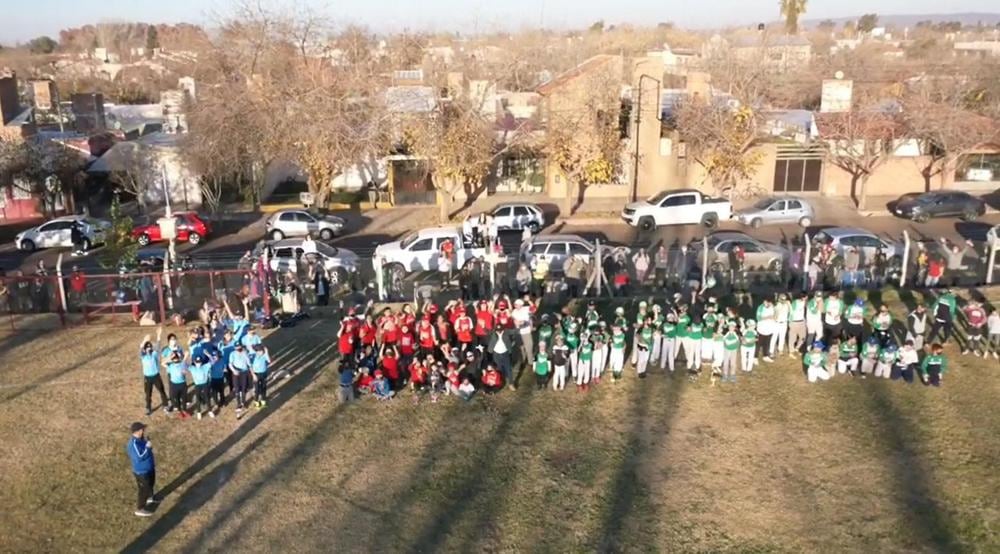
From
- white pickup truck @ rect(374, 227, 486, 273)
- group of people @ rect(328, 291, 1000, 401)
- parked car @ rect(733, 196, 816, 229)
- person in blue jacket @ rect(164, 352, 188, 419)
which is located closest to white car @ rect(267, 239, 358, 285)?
white pickup truck @ rect(374, 227, 486, 273)

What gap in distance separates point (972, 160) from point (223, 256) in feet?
102

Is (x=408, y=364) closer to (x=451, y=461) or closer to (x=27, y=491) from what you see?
(x=451, y=461)

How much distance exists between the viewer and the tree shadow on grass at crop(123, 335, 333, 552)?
1117 centimetres

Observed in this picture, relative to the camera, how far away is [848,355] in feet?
51.9

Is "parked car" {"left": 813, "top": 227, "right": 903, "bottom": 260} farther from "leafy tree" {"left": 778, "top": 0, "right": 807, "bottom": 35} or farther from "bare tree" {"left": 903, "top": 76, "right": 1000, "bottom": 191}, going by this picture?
"leafy tree" {"left": 778, "top": 0, "right": 807, "bottom": 35}

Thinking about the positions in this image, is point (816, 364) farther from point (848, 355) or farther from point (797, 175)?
point (797, 175)

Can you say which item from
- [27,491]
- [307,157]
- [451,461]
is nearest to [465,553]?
[451,461]

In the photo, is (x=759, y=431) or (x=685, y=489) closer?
(x=685, y=489)

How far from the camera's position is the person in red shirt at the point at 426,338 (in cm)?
1559

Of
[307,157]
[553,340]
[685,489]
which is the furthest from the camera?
[307,157]

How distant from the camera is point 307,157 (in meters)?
31.7

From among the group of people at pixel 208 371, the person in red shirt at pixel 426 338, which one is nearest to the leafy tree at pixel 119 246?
the group of people at pixel 208 371

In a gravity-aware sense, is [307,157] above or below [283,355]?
above

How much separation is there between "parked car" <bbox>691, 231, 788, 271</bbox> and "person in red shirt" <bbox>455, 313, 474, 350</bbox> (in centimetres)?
781
